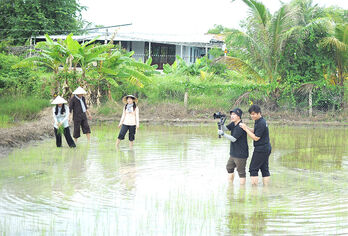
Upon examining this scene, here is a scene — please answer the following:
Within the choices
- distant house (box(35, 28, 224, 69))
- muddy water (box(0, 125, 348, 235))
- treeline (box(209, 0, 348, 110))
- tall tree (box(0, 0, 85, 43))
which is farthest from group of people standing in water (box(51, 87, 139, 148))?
tall tree (box(0, 0, 85, 43))

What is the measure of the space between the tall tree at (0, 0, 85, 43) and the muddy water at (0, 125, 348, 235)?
2569cm

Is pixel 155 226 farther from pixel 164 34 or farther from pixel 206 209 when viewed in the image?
pixel 164 34

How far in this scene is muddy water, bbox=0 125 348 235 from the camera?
6.58 meters

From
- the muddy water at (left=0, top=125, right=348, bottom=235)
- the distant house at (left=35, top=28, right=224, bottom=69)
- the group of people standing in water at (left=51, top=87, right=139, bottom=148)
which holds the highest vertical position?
the distant house at (left=35, top=28, right=224, bottom=69)

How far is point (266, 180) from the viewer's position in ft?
29.8

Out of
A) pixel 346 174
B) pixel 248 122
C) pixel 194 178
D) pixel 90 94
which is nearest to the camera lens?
pixel 194 178

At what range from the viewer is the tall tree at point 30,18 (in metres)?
38.3

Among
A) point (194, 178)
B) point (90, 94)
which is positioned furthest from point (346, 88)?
point (194, 178)

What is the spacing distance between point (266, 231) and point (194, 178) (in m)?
3.55

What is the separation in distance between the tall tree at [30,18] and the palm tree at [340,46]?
69.4 feet

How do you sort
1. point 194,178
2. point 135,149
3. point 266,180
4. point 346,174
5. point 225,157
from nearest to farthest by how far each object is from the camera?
point 266,180
point 194,178
point 346,174
point 225,157
point 135,149

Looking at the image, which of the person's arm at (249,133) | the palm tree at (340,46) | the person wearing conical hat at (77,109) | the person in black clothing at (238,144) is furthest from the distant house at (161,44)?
the person's arm at (249,133)

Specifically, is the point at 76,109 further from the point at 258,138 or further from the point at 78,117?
the point at 258,138

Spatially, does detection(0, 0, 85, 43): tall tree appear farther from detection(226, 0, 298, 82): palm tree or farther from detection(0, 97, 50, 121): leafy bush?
detection(226, 0, 298, 82): palm tree
